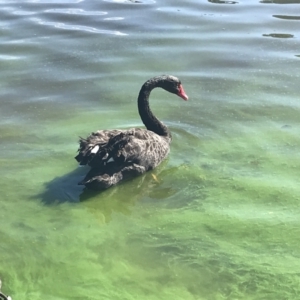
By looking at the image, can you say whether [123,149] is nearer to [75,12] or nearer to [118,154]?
[118,154]

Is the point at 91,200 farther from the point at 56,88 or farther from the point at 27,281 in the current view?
the point at 56,88

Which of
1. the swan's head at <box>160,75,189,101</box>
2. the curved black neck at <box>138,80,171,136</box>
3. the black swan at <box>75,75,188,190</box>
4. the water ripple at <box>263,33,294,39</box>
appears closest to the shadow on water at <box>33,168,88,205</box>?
the black swan at <box>75,75,188,190</box>

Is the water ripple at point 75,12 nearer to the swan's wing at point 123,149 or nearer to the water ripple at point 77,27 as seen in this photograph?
the water ripple at point 77,27

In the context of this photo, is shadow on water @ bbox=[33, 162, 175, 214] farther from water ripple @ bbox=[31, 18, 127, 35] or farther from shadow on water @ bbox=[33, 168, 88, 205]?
water ripple @ bbox=[31, 18, 127, 35]

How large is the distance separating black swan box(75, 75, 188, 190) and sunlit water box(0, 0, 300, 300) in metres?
0.14

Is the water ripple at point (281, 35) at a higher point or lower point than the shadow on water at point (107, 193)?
higher

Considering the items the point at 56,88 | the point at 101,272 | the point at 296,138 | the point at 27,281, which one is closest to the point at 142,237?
the point at 101,272

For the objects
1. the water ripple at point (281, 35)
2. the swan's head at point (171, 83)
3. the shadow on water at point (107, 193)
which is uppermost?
the water ripple at point (281, 35)

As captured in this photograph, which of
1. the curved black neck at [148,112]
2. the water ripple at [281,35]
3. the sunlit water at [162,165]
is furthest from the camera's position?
the water ripple at [281,35]

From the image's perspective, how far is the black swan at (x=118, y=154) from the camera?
532cm

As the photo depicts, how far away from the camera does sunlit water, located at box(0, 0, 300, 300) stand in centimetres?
437

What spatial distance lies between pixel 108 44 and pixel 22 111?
2.49 meters

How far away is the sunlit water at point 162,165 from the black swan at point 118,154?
5.5 inches

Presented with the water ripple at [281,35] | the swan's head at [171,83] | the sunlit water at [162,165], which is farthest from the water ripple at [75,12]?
the swan's head at [171,83]
